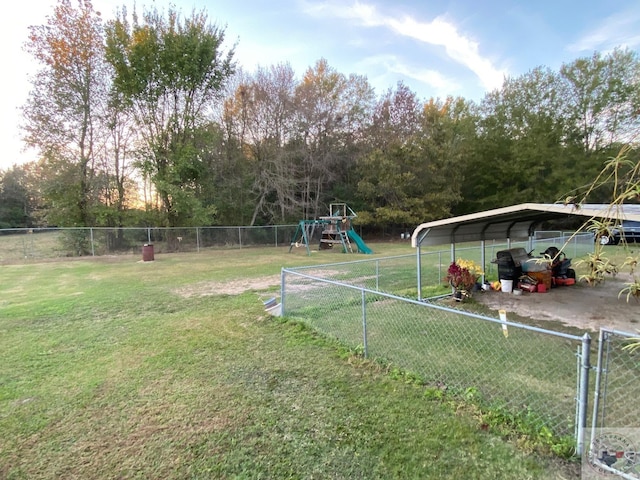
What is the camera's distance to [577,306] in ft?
21.4

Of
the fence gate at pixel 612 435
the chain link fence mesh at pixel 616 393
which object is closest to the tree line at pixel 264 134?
the chain link fence mesh at pixel 616 393

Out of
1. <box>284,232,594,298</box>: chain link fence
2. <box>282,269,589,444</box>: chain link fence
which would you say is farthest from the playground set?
<box>282,269,589,444</box>: chain link fence

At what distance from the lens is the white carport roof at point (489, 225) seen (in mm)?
5680

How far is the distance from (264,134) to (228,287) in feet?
55.1

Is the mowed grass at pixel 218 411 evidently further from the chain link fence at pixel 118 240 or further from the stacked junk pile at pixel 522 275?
the chain link fence at pixel 118 240

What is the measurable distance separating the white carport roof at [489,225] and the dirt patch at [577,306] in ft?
4.93

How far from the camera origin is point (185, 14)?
59.5 ft

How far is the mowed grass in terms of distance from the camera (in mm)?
2355

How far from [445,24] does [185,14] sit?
48.5 feet

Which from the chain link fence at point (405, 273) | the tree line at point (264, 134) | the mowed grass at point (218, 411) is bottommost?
the mowed grass at point (218, 411)

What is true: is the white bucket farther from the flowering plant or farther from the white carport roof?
the white carport roof

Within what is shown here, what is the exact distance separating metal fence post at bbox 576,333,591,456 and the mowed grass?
0.72 feet

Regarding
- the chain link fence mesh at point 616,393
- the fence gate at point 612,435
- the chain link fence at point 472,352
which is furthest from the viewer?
the chain link fence at point 472,352

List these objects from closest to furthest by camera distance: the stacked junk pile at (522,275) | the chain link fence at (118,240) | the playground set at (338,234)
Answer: the stacked junk pile at (522,275), the chain link fence at (118,240), the playground set at (338,234)
